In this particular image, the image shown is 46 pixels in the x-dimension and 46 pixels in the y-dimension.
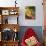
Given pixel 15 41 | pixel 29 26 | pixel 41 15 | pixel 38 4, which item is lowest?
pixel 15 41

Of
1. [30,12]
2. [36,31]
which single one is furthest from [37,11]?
[36,31]

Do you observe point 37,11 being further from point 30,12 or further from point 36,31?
point 36,31

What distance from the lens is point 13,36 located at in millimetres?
5250

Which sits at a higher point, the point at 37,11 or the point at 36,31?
the point at 37,11

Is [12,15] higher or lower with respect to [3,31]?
higher

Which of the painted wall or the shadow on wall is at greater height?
the painted wall

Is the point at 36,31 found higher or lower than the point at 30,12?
lower

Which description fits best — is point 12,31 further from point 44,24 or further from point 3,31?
point 44,24

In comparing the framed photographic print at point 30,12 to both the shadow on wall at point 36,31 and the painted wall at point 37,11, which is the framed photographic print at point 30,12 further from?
the shadow on wall at point 36,31

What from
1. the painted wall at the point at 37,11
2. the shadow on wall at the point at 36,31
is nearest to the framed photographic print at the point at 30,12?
the painted wall at the point at 37,11

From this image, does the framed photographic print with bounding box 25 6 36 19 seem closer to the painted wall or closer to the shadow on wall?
the painted wall

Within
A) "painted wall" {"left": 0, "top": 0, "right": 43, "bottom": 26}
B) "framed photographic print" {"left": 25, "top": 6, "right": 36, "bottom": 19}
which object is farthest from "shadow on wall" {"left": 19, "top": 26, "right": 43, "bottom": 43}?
"framed photographic print" {"left": 25, "top": 6, "right": 36, "bottom": 19}

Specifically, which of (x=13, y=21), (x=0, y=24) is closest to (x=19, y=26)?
(x=13, y=21)

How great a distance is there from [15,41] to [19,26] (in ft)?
1.59
